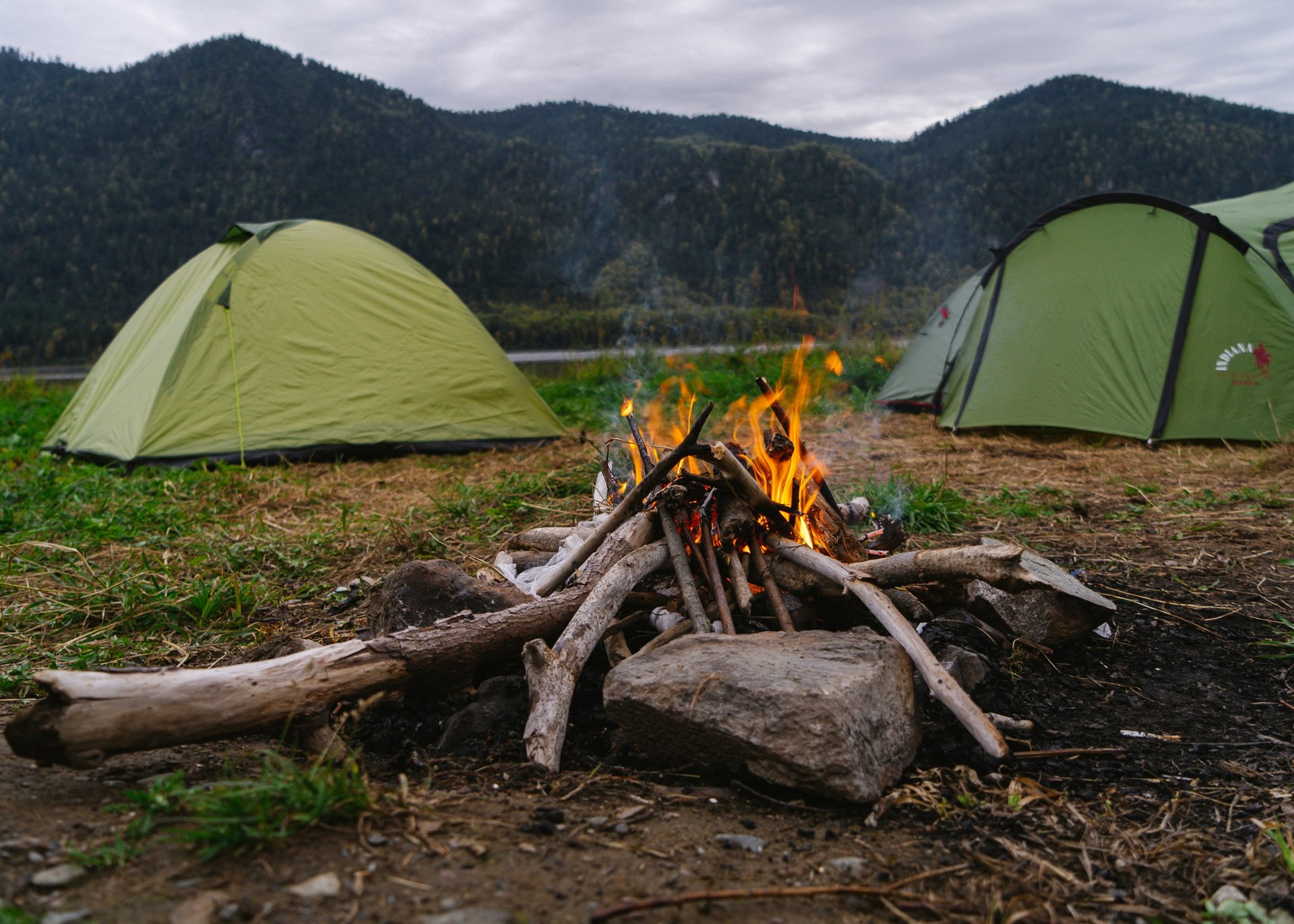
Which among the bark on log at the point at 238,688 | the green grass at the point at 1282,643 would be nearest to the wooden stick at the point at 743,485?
the bark on log at the point at 238,688

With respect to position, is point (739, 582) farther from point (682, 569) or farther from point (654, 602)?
point (654, 602)

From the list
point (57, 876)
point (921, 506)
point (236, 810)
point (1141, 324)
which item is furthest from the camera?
point (1141, 324)

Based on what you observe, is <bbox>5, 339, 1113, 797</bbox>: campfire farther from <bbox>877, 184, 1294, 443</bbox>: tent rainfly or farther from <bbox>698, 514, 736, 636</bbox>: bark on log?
<bbox>877, 184, 1294, 443</bbox>: tent rainfly

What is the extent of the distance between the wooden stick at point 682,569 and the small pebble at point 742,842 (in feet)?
2.63

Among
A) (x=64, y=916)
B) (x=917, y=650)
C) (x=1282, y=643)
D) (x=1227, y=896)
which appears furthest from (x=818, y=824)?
(x=1282, y=643)

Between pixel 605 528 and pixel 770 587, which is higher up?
pixel 605 528

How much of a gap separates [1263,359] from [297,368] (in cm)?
807

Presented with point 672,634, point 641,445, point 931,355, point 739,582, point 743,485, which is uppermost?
point 931,355

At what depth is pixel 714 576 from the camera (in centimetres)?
281

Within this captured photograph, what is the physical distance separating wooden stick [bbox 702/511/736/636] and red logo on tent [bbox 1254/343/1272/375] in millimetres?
6261

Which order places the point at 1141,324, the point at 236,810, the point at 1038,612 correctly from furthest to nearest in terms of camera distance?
the point at 1141,324
the point at 1038,612
the point at 236,810

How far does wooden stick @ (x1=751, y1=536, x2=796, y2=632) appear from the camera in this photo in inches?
109

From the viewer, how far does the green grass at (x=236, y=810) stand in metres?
1.55

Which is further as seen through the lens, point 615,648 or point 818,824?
point 615,648
